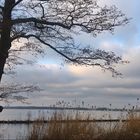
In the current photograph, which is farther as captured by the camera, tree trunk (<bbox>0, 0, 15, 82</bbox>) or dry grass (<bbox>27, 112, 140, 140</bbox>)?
dry grass (<bbox>27, 112, 140, 140</bbox>)

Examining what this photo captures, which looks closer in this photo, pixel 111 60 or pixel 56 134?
pixel 111 60

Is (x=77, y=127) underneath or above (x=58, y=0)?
underneath

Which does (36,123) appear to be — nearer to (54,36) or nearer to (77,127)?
(77,127)

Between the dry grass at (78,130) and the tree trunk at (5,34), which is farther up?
the tree trunk at (5,34)

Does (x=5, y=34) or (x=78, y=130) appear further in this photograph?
(x=78, y=130)

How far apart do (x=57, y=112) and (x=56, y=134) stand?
909 mm

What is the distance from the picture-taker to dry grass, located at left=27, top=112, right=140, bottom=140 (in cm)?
1605

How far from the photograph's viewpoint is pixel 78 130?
52.6 feet

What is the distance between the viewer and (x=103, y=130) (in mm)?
16625

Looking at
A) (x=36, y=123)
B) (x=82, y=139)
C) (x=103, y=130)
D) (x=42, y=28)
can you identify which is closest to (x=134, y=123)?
(x=103, y=130)

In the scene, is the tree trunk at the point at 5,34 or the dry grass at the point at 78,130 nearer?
the tree trunk at the point at 5,34

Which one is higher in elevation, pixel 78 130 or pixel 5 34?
pixel 5 34

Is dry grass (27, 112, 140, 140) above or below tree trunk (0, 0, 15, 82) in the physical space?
below

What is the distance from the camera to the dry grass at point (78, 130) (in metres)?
16.0
